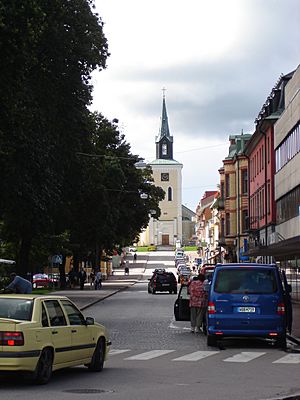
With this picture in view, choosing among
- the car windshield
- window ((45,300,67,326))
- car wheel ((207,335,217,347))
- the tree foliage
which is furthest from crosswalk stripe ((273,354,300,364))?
the tree foliage

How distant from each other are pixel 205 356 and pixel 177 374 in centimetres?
346

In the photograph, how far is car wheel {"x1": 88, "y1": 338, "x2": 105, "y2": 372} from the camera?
15.5 m

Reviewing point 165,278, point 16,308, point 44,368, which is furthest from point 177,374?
point 165,278

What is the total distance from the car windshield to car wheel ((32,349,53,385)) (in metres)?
0.61

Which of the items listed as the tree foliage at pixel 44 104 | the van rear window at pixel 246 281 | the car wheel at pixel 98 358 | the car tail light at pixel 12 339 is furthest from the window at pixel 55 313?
the tree foliage at pixel 44 104

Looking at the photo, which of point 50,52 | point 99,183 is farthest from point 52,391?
point 99,183

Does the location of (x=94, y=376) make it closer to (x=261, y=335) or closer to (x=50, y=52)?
(x=261, y=335)

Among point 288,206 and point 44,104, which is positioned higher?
point 44,104

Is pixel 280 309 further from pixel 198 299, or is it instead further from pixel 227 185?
pixel 227 185

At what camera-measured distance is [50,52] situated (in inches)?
1235

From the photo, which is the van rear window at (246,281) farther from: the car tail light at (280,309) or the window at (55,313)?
the window at (55,313)

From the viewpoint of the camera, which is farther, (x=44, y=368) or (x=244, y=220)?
(x=244, y=220)

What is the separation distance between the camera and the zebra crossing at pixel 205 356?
59.2 feet

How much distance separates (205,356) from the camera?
18859 mm
